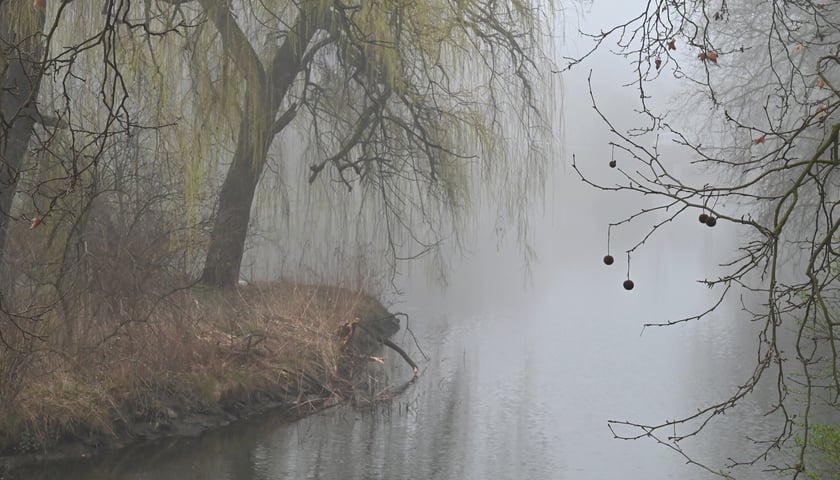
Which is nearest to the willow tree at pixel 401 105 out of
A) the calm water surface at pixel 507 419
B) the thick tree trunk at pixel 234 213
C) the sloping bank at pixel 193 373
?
the thick tree trunk at pixel 234 213

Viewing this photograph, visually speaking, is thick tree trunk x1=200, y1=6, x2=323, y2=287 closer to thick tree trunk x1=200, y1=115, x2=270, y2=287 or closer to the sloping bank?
thick tree trunk x1=200, y1=115, x2=270, y2=287

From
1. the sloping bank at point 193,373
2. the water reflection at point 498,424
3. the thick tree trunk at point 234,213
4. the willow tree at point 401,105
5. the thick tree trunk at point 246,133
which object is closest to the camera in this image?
the sloping bank at point 193,373

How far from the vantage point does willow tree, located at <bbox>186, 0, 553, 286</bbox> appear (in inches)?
344

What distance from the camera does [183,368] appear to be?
23.2ft

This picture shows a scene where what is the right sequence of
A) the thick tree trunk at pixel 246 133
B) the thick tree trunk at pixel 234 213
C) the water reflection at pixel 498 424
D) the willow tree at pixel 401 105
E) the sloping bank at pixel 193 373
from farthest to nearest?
the willow tree at pixel 401 105
the thick tree trunk at pixel 234 213
the thick tree trunk at pixel 246 133
the water reflection at pixel 498 424
the sloping bank at pixel 193 373

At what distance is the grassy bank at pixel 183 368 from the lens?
5988mm

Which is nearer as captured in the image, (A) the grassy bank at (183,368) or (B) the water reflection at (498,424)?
(A) the grassy bank at (183,368)

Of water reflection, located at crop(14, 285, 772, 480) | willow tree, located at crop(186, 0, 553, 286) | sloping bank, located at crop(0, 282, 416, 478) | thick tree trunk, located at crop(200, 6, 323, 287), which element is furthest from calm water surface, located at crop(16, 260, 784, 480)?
thick tree trunk, located at crop(200, 6, 323, 287)

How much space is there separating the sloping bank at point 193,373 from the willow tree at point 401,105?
78 cm

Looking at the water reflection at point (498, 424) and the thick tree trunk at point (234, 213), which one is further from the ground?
the thick tree trunk at point (234, 213)

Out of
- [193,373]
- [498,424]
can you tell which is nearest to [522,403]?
[498,424]

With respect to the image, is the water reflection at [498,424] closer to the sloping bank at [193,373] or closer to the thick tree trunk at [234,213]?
the sloping bank at [193,373]

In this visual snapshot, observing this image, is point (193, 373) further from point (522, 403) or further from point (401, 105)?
point (401, 105)

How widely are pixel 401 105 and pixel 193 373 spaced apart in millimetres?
4451
